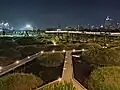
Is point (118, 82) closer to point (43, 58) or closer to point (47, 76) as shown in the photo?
point (47, 76)

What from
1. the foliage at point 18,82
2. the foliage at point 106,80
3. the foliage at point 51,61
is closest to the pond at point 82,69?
the foliage at point 51,61

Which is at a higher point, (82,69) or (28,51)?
(28,51)

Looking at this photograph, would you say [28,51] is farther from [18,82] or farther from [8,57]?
[18,82]

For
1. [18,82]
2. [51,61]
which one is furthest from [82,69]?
[18,82]

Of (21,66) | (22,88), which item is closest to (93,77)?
(22,88)

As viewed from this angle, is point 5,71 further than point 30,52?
No

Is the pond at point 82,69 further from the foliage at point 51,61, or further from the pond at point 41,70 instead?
the foliage at point 51,61
